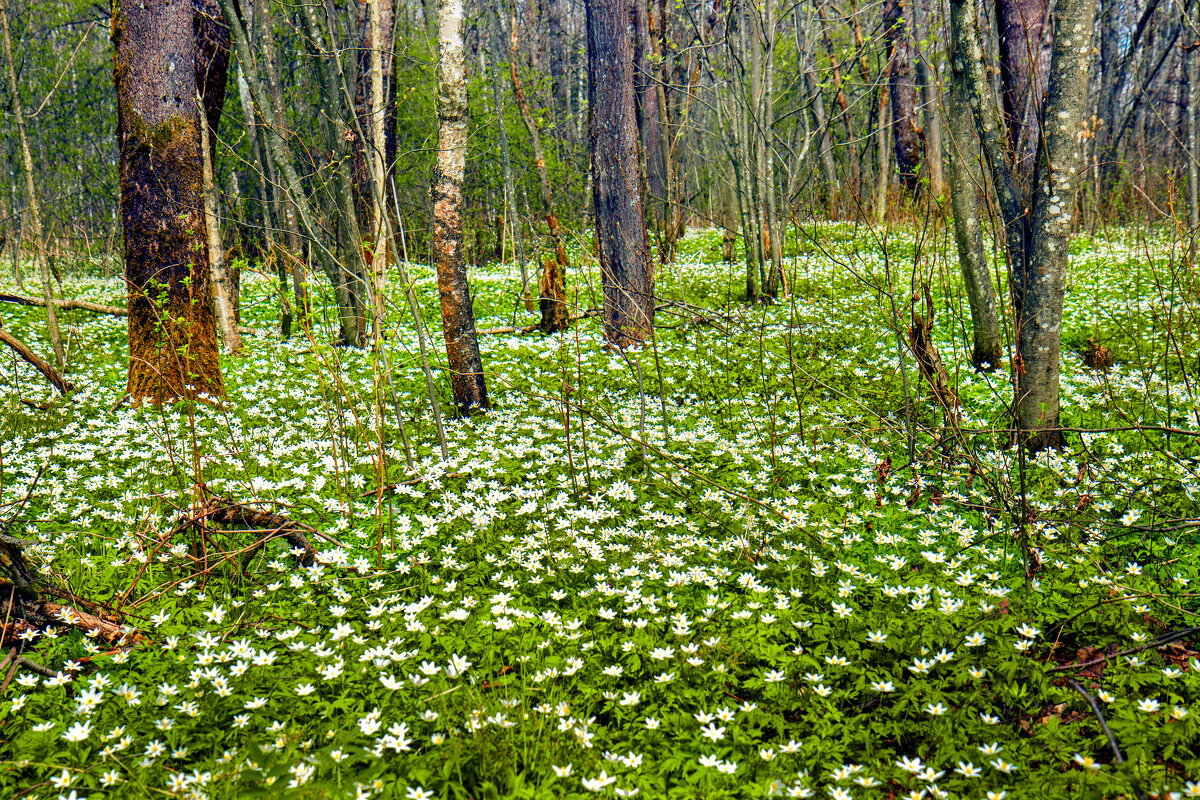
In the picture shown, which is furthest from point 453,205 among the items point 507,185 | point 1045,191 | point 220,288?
point 507,185

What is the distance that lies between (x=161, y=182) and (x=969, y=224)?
293 inches

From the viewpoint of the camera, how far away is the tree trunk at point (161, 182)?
620 centimetres

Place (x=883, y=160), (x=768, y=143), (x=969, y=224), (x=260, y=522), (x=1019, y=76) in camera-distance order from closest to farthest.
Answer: (x=260, y=522) → (x=969, y=224) → (x=1019, y=76) → (x=768, y=143) → (x=883, y=160)

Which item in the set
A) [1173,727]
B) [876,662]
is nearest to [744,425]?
[876,662]

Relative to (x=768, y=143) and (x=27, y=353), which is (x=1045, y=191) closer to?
(x=768, y=143)

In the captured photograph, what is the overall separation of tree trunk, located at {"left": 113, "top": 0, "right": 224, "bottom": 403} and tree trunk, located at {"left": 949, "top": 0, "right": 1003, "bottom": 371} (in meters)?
6.72

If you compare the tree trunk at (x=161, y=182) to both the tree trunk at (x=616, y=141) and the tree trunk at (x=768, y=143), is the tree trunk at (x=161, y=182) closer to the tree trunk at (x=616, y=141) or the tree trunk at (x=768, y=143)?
the tree trunk at (x=616, y=141)

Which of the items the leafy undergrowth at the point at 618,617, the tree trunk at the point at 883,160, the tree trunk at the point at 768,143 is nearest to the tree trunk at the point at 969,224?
the leafy undergrowth at the point at 618,617

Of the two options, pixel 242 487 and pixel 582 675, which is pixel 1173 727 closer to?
pixel 582 675

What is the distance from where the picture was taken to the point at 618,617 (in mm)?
3264

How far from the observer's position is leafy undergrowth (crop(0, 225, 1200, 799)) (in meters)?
2.23

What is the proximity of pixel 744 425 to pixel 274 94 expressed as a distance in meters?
8.28

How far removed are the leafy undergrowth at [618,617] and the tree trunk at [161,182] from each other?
90cm

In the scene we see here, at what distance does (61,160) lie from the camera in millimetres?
20281
